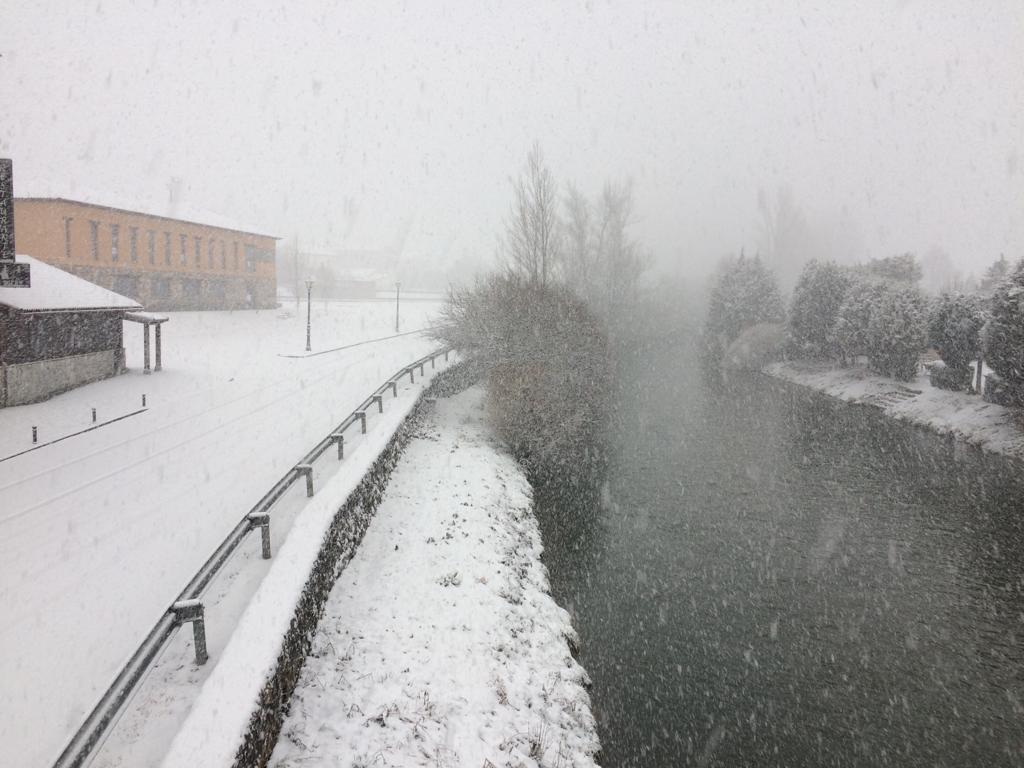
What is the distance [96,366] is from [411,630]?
1801 cm

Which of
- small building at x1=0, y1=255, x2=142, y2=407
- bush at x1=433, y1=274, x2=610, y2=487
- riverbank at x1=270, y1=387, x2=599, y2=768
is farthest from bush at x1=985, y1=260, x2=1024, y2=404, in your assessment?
small building at x1=0, y1=255, x2=142, y2=407

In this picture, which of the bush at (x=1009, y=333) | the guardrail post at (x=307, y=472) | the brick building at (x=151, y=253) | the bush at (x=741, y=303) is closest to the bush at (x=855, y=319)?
the bush at (x=741, y=303)

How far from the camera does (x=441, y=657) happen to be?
7.56m

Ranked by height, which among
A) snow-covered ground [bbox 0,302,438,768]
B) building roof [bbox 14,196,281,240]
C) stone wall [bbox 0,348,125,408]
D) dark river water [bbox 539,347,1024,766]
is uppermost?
building roof [bbox 14,196,281,240]

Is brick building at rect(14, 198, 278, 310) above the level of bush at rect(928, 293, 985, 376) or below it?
above

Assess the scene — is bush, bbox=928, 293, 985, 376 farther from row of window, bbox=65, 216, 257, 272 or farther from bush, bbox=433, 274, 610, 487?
row of window, bbox=65, 216, 257, 272

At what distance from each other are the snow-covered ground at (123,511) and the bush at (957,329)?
78.9 ft

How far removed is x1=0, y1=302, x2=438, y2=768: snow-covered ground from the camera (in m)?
5.89

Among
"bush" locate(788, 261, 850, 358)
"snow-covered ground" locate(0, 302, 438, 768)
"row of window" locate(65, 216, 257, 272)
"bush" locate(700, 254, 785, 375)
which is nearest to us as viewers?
"snow-covered ground" locate(0, 302, 438, 768)

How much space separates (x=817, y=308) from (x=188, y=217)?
4157 cm

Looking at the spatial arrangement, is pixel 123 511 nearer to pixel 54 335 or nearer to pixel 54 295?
pixel 54 335

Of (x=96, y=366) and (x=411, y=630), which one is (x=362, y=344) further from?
(x=411, y=630)

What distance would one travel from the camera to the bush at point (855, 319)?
30.5 m

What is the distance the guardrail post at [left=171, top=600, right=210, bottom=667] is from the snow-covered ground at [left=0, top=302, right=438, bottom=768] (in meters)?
0.14
